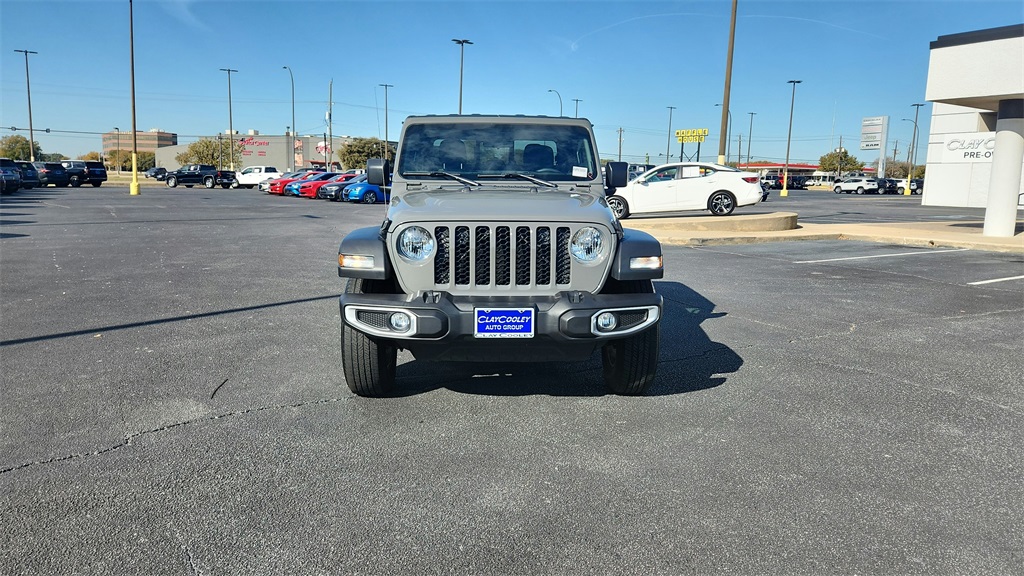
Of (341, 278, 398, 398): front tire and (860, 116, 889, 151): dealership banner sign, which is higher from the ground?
(860, 116, 889, 151): dealership banner sign

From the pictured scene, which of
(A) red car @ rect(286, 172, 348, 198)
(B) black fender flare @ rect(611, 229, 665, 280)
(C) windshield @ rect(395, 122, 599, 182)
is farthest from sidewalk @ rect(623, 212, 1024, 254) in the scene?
(A) red car @ rect(286, 172, 348, 198)

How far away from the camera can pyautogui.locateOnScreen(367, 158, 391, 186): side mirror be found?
556cm

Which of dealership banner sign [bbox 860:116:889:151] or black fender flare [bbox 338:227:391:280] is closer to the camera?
black fender flare [bbox 338:227:391:280]

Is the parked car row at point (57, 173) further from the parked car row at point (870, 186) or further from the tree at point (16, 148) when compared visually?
the tree at point (16, 148)

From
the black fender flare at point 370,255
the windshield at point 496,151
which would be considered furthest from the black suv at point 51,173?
the black fender flare at point 370,255

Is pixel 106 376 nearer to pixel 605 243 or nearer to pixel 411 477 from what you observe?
pixel 411 477

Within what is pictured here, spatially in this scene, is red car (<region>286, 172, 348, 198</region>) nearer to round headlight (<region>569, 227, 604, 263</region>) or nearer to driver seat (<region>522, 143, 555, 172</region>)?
driver seat (<region>522, 143, 555, 172</region>)

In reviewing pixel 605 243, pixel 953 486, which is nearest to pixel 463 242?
pixel 605 243

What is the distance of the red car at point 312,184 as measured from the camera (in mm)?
36031

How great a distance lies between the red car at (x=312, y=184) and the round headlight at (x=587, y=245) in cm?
3270

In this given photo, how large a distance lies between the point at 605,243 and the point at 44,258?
10250 mm

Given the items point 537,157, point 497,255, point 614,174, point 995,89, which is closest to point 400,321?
point 497,255

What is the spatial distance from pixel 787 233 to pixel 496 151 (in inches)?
488

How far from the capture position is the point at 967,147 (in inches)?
1583
